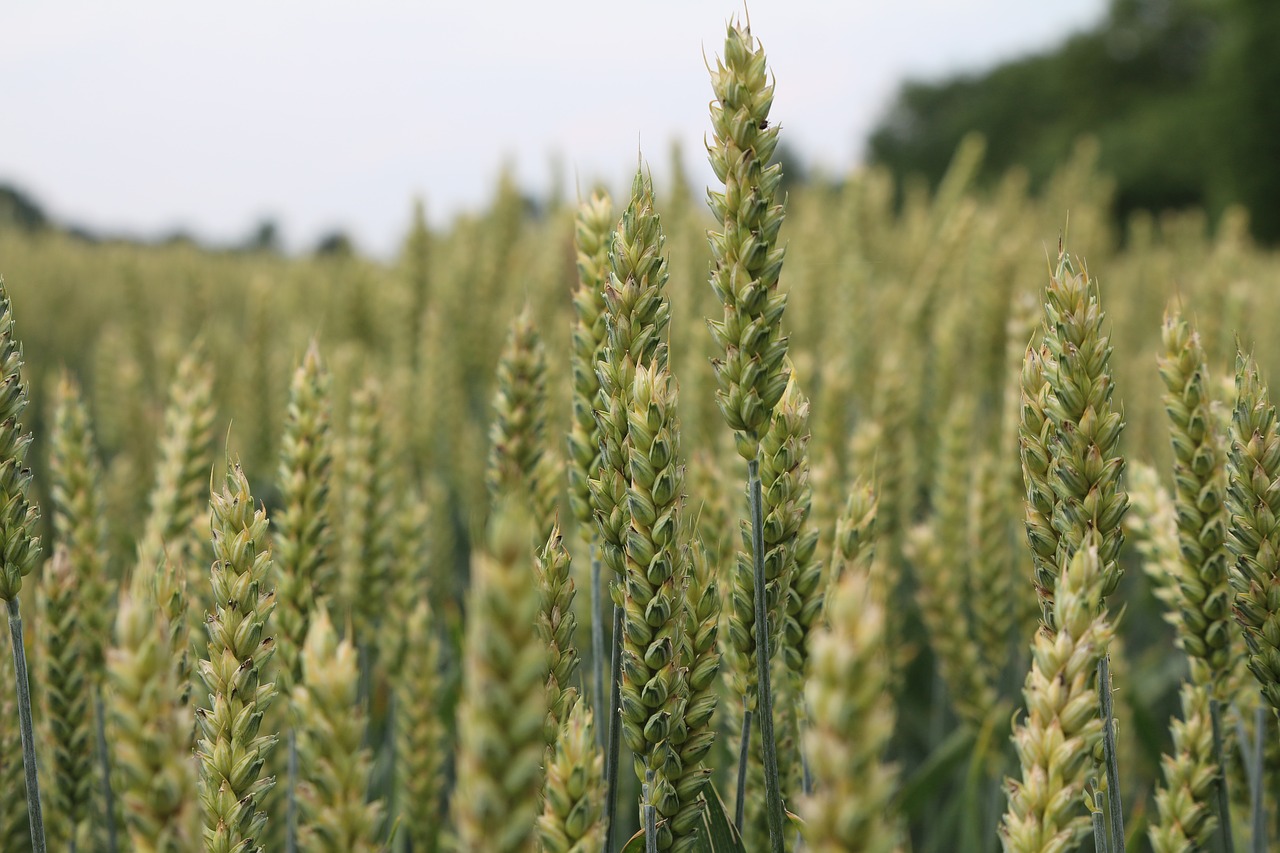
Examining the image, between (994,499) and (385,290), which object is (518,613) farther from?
(385,290)

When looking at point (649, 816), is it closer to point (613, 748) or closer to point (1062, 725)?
point (613, 748)

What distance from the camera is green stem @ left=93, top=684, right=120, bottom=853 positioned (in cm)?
158

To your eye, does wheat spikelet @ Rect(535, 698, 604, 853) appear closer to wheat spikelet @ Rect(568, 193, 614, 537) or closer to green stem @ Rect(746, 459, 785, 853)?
green stem @ Rect(746, 459, 785, 853)

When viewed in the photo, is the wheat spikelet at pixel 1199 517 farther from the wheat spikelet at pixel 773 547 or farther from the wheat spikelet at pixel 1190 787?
the wheat spikelet at pixel 773 547

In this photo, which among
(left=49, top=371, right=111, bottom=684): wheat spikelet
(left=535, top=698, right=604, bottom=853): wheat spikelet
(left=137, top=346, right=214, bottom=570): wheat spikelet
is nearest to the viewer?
(left=535, top=698, right=604, bottom=853): wheat spikelet

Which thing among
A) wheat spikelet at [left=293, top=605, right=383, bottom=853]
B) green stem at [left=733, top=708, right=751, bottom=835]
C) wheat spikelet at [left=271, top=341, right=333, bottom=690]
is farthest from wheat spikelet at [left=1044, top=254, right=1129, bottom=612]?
wheat spikelet at [left=271, top=341, right=333, bottom=690]

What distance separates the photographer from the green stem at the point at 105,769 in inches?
62.1

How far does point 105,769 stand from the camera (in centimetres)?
164

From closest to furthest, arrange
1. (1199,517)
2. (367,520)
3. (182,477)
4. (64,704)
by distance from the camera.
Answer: (1199,517) < (64,704) < (182,477) < (367,520)

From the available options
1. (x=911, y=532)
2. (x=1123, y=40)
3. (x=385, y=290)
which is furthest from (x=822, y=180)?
(x=1123, y=40)

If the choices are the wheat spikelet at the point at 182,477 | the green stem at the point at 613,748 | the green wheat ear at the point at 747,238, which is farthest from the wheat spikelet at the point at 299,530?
the green wheat ear at the point at 747,238

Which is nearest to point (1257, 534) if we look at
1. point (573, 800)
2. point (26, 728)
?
point (573, 800)

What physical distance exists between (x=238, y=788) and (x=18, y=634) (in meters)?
0.40

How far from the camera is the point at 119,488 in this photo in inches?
137
